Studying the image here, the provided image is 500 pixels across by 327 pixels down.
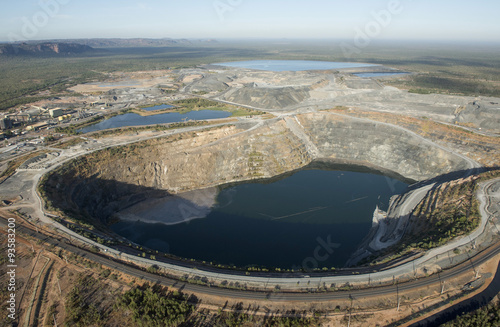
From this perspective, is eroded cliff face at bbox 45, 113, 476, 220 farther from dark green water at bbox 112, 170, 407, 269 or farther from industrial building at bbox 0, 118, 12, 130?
Answer: industrial building at bbox 0, 118, 12, 130

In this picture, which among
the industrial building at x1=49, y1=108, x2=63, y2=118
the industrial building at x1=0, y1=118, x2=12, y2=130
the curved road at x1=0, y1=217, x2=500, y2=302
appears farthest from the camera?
the industrial building at x1=49, y1=108, x2=63, y2=118

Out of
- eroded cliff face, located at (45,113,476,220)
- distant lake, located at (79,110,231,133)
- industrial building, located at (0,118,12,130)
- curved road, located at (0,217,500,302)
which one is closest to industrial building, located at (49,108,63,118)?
industrial building, located at (0,118,12,130)

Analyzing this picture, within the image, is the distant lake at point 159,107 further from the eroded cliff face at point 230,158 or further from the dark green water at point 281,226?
the dark green water at point 281,226

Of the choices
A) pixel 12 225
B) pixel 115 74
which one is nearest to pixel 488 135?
pixel 12 225

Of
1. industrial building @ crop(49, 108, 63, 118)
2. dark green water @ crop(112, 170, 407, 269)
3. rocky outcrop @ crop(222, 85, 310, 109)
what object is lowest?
dark green water @ crop(112, 170, 407, 269)

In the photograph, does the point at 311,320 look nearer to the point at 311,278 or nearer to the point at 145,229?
the point at 311,278

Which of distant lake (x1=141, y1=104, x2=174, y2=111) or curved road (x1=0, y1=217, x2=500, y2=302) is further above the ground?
distant lake (x1=141, y1=104, x2=174, y2=111)

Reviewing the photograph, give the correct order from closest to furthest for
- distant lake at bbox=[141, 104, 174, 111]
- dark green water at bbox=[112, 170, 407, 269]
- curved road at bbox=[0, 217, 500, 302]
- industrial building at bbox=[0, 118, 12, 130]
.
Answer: curved road at bbox=[0, 217, 500, 302], dark green water at bbox=[112, 170, 407, 269], industrial building at bbox=[0, 118, 12, 130], distant lake at bbox=[141, 104, 174, 111]
